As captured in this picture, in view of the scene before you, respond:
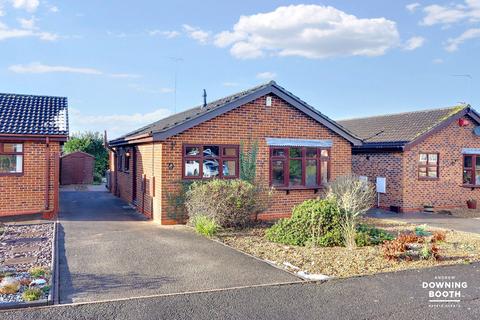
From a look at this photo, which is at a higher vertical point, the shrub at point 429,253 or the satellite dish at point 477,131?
the satellite dish at point 477,131

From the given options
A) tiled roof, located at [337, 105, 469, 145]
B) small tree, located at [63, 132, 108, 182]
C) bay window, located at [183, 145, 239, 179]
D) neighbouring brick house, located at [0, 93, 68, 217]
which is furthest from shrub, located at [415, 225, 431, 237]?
small tree, located at [63, 132, 108, 182]

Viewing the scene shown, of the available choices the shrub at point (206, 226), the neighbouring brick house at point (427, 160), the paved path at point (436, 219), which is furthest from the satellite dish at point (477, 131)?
the shrub at point (206, 226)

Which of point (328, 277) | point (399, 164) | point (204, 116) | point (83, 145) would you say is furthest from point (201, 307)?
point (83, 145)

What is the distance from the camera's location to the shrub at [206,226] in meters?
11.1

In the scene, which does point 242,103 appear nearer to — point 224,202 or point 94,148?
point 224,202

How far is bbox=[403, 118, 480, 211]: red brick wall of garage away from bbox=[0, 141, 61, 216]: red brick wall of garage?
13.1 meters

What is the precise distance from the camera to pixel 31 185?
45.1ft

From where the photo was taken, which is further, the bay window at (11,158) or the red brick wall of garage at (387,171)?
the red brick wall of garage at (387,171)

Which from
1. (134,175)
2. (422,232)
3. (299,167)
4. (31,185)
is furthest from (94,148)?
(422,232)

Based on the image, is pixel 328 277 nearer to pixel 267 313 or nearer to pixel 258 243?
pixel 267 313

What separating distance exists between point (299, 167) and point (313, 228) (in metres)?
5.04

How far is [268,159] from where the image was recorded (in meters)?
14.7

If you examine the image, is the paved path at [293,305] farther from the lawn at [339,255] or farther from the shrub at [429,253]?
the shrub at [429,253]

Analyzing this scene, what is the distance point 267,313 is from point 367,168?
14.2 meters
